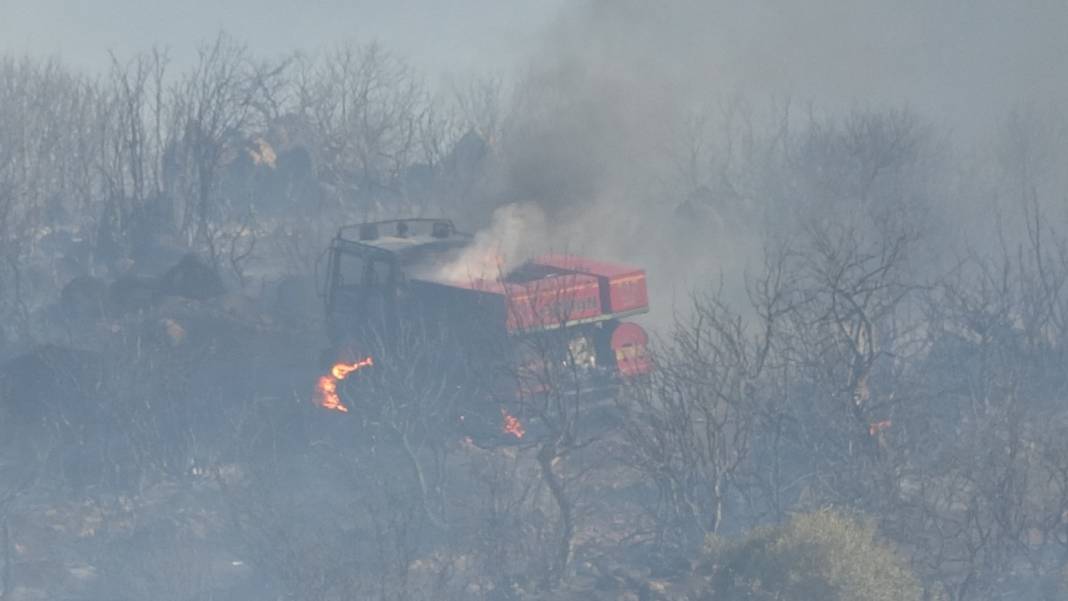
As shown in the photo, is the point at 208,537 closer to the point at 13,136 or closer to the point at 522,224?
the point at 522,224

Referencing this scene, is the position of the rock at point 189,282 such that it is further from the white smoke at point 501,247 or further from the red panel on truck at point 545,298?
the red panel on truck at point 545,298

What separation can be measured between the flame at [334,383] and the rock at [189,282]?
201 inches

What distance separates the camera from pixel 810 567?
8.81 meters

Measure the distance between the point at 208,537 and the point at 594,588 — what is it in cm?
491

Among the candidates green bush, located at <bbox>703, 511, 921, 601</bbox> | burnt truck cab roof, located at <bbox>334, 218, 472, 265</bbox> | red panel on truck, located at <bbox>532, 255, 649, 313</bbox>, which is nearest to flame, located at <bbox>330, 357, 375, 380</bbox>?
burnt truck cab roof, located at <bbox>334, 218, 472, 265</bbox>

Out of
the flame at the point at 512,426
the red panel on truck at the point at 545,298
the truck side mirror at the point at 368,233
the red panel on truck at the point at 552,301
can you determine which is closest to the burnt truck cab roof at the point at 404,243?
the truck side mirror at the point at 368,233

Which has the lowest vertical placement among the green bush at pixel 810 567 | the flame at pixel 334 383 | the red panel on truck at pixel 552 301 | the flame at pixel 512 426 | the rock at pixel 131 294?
the green bush at pixel 810 567

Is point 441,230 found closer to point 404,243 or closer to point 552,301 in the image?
point 404,243

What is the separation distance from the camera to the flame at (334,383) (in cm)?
1539

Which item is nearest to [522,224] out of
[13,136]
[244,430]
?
[244,430]

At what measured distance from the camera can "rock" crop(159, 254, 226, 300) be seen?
20.2m

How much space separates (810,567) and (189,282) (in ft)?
45.6

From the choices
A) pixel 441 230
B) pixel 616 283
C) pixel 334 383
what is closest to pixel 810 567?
pixel 616 283

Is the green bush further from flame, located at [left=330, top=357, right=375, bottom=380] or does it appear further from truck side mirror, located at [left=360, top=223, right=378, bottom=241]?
truck side mirror, located at [left=360, top=223, right=378, bottom=241]
